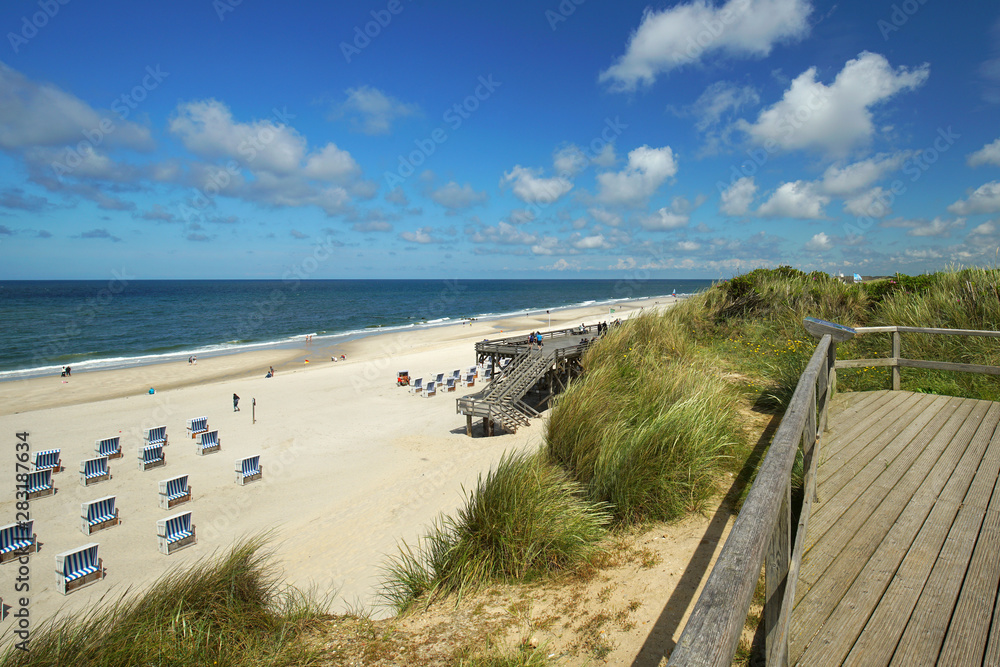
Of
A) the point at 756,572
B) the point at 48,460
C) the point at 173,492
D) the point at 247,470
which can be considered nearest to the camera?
the point at 756,572

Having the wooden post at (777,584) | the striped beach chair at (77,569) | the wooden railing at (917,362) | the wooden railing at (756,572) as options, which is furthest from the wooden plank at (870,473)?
the striped beach chair at (77,569)

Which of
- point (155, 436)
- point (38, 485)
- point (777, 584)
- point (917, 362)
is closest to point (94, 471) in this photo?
point (38, 485)

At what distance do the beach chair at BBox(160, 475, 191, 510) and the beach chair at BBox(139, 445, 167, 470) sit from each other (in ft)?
10.3

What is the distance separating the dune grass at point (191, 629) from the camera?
124 inches

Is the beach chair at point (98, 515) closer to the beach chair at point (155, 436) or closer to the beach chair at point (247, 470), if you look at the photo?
the beach chair at point (247, 470)

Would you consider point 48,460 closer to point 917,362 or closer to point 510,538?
point 510,538

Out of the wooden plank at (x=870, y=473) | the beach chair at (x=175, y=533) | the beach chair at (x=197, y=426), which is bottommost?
the beach chair at (x=175, y=533)

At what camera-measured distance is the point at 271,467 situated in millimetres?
14461

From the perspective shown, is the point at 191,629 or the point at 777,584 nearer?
the point at 777,584

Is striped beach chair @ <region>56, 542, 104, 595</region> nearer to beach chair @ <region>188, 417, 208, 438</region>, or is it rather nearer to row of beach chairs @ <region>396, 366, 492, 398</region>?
beach chair @ <region>188, 417, 208, 438</region>

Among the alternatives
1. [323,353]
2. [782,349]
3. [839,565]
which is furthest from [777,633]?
[323,353]

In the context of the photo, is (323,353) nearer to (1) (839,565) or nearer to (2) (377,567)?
(2) (377,567)

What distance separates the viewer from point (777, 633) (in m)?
1.78

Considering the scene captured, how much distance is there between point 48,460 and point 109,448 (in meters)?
1.39
